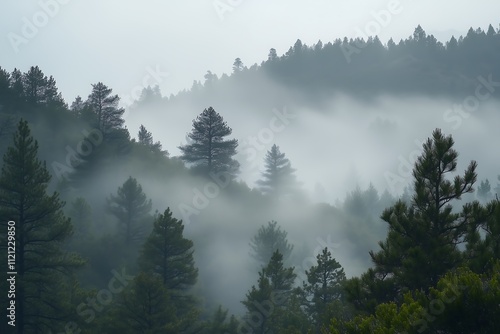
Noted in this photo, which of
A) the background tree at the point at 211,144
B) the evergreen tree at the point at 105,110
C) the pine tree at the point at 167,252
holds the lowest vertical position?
the pine tree at the point at 167,252

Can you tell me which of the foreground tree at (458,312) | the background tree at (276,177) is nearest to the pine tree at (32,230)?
the foreground tree at (458,312)

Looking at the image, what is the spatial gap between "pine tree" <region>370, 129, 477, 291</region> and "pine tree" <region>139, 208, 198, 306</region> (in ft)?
45.9

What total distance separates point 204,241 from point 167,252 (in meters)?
23.7

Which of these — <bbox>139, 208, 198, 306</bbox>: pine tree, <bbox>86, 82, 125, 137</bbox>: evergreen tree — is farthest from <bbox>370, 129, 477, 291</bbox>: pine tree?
<bbox>86, 82, 125, 137</bbox>: evergreen tree

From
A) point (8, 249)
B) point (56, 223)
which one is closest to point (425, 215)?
point (56, 223)

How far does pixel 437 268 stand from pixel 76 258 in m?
16.8

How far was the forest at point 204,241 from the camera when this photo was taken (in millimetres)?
15688

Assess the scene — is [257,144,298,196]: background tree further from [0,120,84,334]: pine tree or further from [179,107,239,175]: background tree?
[0,120,84,334]: pine tree

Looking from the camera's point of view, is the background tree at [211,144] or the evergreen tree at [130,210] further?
the background tree at [211,144]

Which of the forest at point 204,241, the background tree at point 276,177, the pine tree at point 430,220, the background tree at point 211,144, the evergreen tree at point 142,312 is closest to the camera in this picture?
the forest at point 204,241

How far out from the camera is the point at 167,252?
92.4 feet

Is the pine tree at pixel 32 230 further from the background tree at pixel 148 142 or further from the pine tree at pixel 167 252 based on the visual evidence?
the background tree at pixel 148 142

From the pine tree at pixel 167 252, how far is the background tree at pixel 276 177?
43337 mm

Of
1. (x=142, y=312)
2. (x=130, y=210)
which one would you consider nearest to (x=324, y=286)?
(x=142, y=312)
